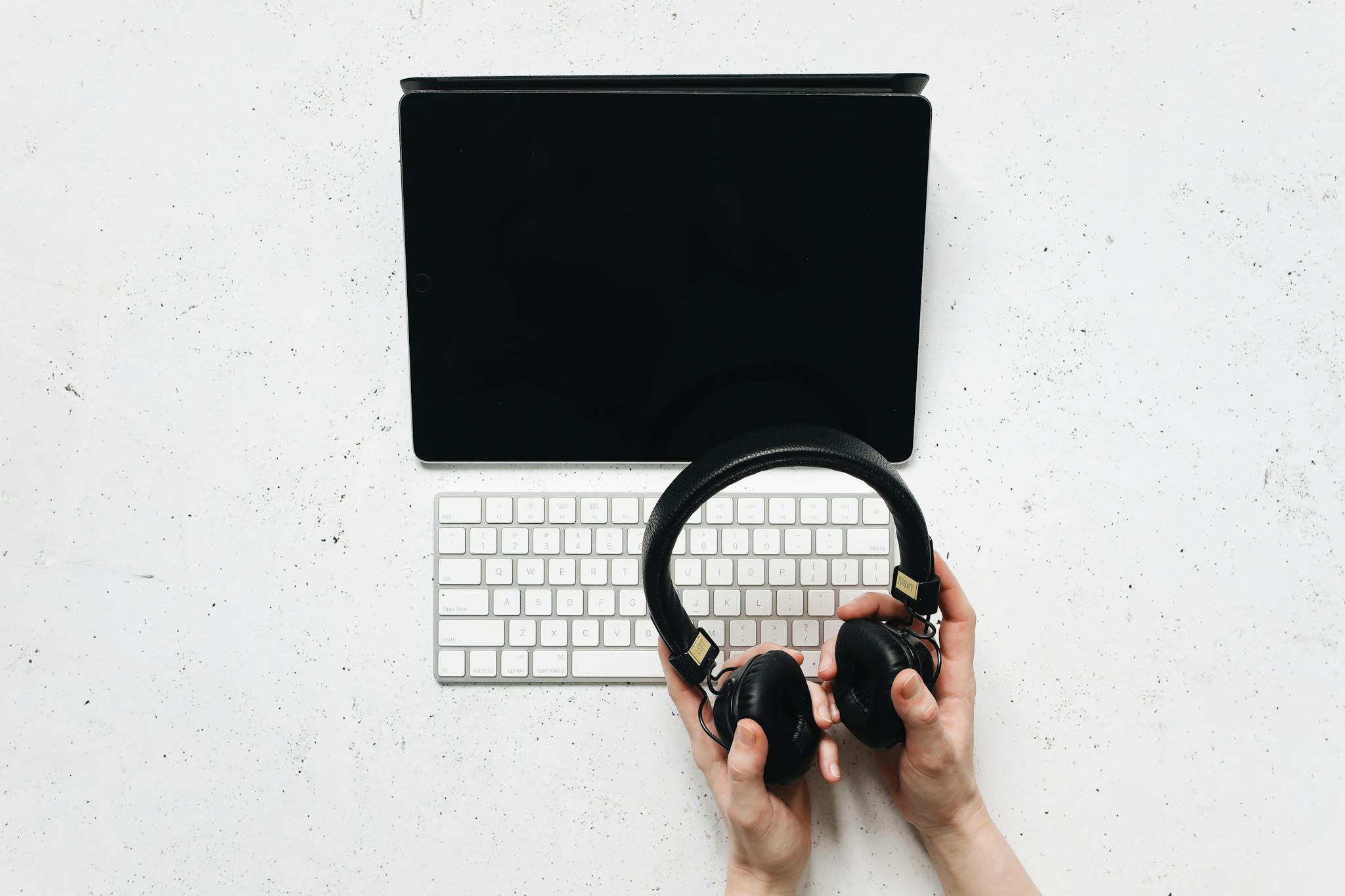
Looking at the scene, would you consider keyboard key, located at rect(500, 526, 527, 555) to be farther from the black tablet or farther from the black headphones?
the black headphones

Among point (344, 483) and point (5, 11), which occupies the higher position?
point (5, 11)

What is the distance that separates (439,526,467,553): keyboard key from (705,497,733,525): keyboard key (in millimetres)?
275

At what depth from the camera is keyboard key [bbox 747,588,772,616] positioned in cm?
81

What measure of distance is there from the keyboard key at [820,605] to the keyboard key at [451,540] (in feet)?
→ 1.29

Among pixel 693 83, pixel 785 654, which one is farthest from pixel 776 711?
pixel 693 83

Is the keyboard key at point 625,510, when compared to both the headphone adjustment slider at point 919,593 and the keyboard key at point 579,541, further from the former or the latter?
the headphone adjustment slider at point 919,593

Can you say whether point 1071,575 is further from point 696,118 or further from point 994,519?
A: point 696,118

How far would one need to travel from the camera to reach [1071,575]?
2.71ft

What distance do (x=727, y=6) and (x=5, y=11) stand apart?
2.63 ft

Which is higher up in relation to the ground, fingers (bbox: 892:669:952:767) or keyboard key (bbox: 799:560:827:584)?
keyboard key (bbox: 799:560:827:584)

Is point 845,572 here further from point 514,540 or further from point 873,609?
point 514,540

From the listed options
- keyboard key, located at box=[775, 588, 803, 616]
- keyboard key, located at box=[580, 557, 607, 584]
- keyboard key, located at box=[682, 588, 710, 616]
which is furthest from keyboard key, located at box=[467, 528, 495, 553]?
keyboard key, located at box=[775, 588, 803, 616]

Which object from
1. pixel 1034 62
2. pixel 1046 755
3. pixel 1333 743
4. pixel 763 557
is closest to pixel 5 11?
pixel 763 557

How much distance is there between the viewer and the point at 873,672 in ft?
2.21
